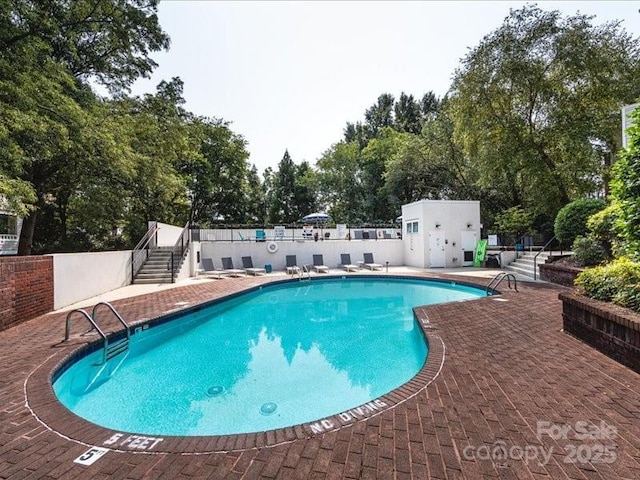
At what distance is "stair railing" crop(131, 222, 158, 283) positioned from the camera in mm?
12664

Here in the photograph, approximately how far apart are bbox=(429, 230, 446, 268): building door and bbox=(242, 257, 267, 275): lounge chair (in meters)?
8.26

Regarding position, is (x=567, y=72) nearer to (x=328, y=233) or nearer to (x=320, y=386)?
(x=328, y=233)

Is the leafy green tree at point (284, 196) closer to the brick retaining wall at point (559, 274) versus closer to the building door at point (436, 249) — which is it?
the building door at point (436, 249)

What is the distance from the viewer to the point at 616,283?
471 cm

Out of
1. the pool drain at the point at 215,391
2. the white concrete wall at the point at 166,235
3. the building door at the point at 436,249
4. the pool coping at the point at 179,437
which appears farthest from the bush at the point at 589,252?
the white concrete wall at the point at 166,235

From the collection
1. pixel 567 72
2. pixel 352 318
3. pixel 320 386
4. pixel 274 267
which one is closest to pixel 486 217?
pixel 567 72

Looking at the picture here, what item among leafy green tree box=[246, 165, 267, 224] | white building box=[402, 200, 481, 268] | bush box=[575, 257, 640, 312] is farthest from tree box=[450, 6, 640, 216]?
leafy green tree box=[246, 165, 267, 224]

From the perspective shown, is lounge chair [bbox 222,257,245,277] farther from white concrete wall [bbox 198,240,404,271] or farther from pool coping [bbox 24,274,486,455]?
pool coping [bbox 24,274,486,455]

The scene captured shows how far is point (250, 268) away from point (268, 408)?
12.7m

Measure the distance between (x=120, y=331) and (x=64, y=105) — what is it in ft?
19.0

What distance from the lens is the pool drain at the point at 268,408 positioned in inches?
159

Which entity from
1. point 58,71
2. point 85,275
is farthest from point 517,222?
point 58,71

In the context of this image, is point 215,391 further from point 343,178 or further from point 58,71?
point 343,178

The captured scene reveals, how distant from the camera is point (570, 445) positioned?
2447mm
